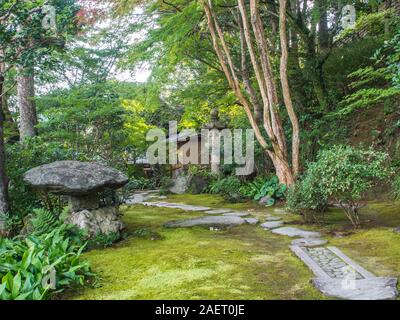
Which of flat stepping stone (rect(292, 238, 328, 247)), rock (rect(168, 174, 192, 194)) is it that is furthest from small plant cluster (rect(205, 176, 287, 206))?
flat stepping stone (rect(292, 238, 328, 247))

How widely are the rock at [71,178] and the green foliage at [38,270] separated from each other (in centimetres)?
86

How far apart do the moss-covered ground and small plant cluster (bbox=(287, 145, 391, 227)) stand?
0.46 meters

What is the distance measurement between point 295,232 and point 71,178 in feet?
11.1

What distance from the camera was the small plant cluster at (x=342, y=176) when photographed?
5.19 m

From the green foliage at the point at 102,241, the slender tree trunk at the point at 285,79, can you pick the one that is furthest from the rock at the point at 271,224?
the green foliage at the point at 102,241

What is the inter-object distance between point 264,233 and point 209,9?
494 cm

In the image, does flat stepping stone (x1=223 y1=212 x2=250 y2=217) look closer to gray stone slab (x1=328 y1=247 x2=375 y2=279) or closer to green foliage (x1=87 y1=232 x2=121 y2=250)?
green foliage (x1=87 y1=232 x2=121 y2=250)

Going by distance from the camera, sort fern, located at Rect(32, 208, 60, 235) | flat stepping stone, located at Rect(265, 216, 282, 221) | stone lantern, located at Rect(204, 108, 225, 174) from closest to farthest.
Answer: fern, located at Rect(32, 208, 60, 235)
flat stepping stone, located at Rect(265, 216, 282, 221)
stone lantern, located at Rect(204, 108, 225, 174)

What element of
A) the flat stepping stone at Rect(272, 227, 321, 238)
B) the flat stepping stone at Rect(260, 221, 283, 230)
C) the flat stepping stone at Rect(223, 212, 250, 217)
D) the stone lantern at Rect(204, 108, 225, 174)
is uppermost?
the stone lantern at Rect(204, 108, 225, 174)

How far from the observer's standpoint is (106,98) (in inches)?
368

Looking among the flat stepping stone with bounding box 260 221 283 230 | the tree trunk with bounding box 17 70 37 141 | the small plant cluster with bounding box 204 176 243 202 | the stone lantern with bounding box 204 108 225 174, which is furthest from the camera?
the stone lantern with bounding box 204 108 225 174

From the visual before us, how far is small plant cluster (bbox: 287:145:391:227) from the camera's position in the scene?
5.19 m

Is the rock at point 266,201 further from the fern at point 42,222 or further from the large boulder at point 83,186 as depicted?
the fern at point 42,222
